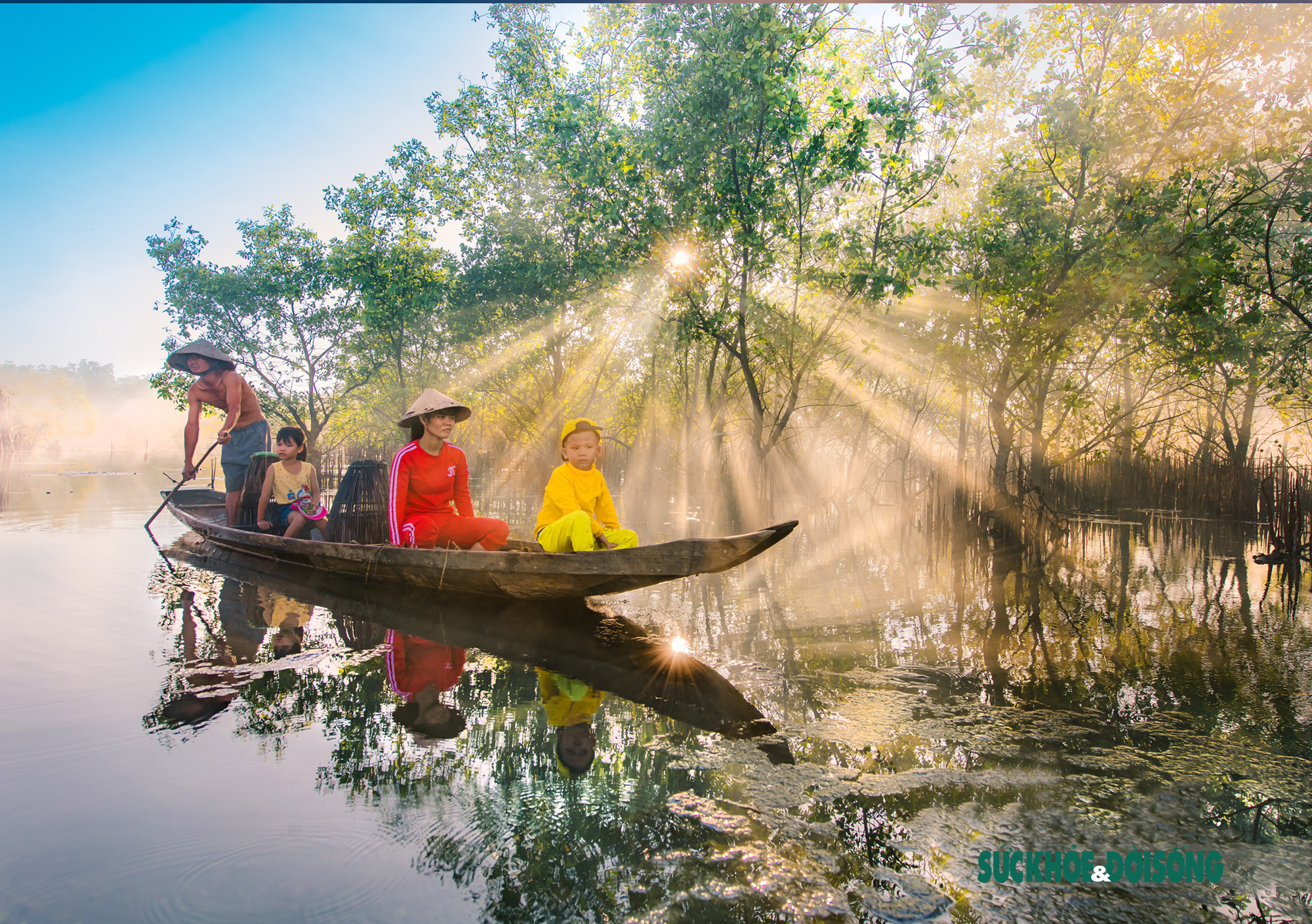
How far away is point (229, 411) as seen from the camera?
6.46 metres

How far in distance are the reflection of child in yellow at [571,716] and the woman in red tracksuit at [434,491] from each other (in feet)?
5.48

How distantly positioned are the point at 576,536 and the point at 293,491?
375cm

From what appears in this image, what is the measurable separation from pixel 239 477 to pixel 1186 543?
1144cm

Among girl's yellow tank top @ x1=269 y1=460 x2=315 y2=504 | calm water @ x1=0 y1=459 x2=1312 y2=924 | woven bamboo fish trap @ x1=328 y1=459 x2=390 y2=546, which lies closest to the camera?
calm water @ x1=0 y1=459 x2=1312 y2=924

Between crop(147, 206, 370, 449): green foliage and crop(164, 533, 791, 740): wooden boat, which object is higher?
crop(147, 206, 370, 449): green foliage

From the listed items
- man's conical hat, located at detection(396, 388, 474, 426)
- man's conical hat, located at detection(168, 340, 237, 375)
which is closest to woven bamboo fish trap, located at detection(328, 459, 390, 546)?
man's conical hat, located at detection(396, 388, 474, 426)

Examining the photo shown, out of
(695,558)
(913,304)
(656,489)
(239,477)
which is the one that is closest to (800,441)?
(656,489)

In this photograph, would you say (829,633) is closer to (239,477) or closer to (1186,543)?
(239,477)

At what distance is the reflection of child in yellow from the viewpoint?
7.86 feet

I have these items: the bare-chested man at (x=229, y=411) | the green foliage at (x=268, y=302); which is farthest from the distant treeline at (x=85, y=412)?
the bare-chested man at (x=229, y=411)

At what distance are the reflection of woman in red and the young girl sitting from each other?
2.77 meters

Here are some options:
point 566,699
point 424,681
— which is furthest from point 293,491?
point 566,699

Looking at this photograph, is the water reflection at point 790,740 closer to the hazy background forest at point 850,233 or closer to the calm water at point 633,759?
the calm water at point 633,759

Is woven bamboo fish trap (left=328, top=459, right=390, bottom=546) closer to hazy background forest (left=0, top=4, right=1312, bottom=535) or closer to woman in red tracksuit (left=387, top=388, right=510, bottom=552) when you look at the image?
woman in red tracksuit (left=387, top=388, right=510, bottom=552)
